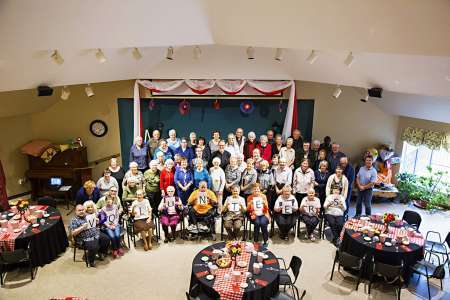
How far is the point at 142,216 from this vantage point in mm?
6695

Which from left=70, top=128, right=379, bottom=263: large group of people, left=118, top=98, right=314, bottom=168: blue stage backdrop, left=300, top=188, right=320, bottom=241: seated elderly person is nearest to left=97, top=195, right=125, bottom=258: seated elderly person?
left=70, top=128, right=379, bottom=263: large group of people

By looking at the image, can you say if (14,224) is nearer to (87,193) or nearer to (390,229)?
(87,193)

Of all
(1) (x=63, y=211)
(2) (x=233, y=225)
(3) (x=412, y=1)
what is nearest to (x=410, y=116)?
(2) (x=233, y=225)

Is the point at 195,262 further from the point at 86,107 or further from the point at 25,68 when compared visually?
the point at 86,107

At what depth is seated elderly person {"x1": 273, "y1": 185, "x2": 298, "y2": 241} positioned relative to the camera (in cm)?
695

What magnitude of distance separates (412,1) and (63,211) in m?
7.86

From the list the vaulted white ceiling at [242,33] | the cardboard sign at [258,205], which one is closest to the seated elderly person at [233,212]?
the cardboard sign at [258,205]

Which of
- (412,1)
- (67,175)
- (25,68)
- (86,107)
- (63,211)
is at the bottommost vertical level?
(63,211)

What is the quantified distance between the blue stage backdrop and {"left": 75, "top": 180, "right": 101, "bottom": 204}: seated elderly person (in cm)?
286

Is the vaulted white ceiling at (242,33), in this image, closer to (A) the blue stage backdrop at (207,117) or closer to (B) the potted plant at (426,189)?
(A) the blue stage backdrop at (207,117)

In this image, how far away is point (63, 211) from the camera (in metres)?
8.31

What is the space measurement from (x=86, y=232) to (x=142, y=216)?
98 cm

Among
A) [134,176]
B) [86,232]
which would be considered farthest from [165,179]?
[86,232]

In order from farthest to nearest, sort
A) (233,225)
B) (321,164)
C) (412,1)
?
1. (321,164)
2. (233,225)
3. (412,1)
